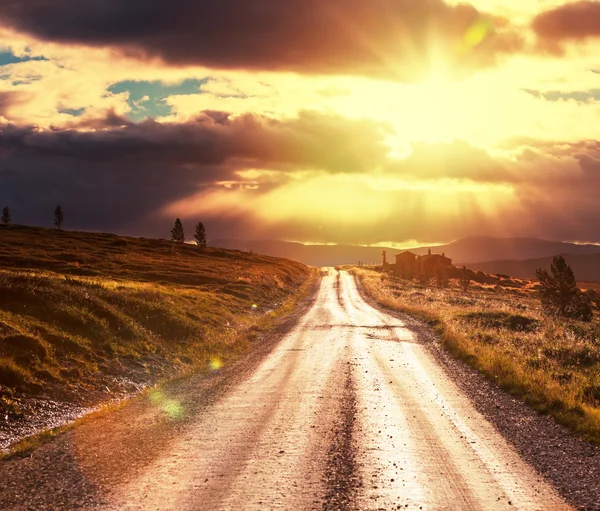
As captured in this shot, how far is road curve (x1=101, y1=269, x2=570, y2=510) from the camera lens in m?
9.08

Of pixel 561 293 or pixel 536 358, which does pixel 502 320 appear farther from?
pixel 561 293

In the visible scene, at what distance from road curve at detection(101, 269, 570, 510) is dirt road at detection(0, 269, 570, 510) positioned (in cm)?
3

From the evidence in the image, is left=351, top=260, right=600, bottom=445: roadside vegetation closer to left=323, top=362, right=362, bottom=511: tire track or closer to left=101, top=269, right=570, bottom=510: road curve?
left=101, top=269, right=570, bottom=510: road curve

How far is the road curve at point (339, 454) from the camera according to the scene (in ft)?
29.8

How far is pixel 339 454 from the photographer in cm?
1125

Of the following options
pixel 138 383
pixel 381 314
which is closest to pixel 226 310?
pixel 381 314

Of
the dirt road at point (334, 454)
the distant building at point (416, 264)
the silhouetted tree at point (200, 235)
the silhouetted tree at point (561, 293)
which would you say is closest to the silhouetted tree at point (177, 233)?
the silhouetted tree at point (200, 235)

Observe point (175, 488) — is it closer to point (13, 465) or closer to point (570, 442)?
point (13, 465)

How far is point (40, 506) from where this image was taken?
8.77m

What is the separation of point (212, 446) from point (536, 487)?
21.2 ft

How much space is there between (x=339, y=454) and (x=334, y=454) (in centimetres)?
10

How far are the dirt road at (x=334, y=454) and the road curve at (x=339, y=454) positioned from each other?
3 centimetres

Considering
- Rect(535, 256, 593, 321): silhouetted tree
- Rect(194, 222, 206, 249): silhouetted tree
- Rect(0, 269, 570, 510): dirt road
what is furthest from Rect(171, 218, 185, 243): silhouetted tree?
Rect(0, 269, 570, 510): dirt road

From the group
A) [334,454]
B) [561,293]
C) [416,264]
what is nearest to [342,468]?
[334,454]
